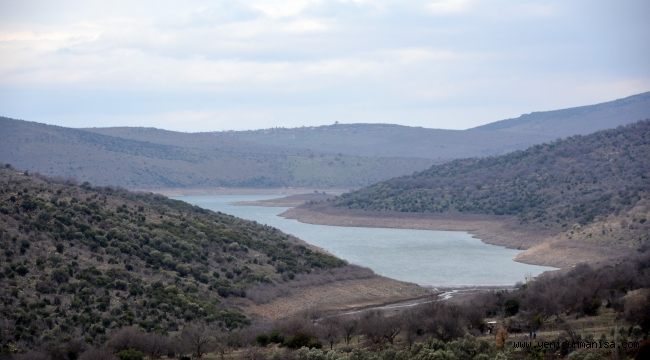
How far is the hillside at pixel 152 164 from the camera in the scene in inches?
6073

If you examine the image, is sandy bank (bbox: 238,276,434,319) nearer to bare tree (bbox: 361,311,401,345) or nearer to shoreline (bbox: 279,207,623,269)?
bare tree (bbox: 361,311,401,345)

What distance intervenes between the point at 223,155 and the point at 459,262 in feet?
425

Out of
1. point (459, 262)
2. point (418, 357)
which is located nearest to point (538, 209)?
point (459, 262)

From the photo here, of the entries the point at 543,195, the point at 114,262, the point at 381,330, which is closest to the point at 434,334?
the point at 381,330

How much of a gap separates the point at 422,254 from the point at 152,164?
102248 millimetres

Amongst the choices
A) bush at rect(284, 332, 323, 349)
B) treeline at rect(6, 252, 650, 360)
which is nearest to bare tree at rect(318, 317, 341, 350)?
treeline at rect(6, 252, 650, 360)

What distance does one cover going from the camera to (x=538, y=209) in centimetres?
9262

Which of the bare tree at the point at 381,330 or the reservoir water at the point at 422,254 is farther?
the reservoir water at the point at 422,254

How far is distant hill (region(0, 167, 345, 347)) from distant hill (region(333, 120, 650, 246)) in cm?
2609

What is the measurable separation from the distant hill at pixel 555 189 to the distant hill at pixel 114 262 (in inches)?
1027

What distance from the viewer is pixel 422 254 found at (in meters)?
78.7

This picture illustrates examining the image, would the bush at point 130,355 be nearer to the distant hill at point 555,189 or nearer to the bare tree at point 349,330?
the bare tree at point 349,330

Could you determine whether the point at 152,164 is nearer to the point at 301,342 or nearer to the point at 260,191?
the point at 260,191

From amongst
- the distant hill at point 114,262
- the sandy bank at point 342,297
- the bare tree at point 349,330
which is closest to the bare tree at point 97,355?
the distant hill at point 114,262
